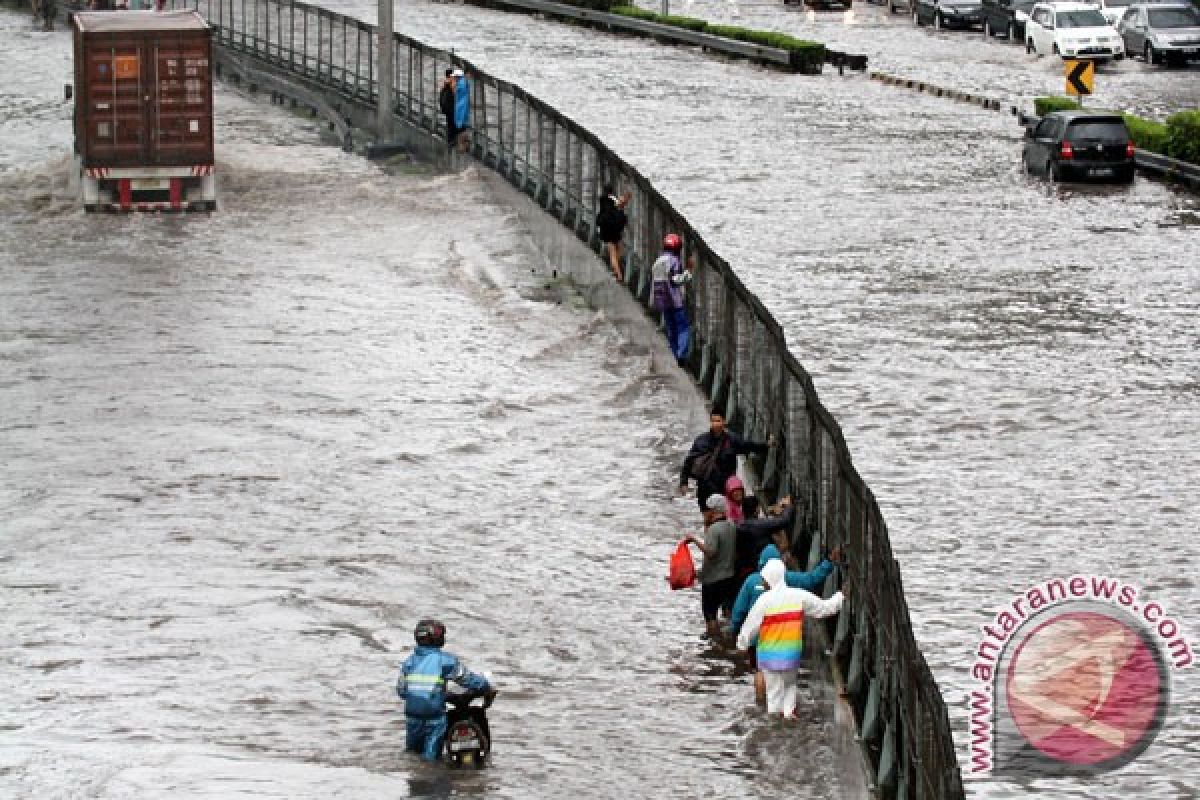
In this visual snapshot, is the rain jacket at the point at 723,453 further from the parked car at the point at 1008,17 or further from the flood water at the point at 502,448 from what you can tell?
the parked car at the point at 1008,17

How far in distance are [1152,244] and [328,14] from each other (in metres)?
23.7

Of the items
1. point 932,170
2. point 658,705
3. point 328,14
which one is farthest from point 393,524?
point 328,14

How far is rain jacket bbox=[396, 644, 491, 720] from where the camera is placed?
18.7 meters

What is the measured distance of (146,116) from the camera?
45.8 meters

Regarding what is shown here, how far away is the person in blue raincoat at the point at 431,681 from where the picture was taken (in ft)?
61.4

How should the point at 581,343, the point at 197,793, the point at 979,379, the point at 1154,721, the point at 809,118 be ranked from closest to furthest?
the point at 197,793 < the point at 1154,721 < the point at 979,379 < the point at 581,343 < the point at 809,118

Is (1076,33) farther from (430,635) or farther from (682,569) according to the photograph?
(430,635)

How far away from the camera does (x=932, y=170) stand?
156 ft

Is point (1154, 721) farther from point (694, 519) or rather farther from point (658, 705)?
point (694, 519)

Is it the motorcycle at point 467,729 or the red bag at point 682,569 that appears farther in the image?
the red bag at point 682,569

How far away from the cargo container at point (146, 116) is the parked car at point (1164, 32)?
85.0ft

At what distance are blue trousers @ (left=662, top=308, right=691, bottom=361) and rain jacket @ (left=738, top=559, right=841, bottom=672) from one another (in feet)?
35.9

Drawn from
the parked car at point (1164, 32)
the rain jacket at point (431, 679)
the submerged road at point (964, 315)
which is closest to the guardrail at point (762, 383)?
the submerged road at point (964, 315)

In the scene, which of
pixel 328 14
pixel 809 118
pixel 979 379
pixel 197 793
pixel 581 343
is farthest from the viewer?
pixel 328 14
